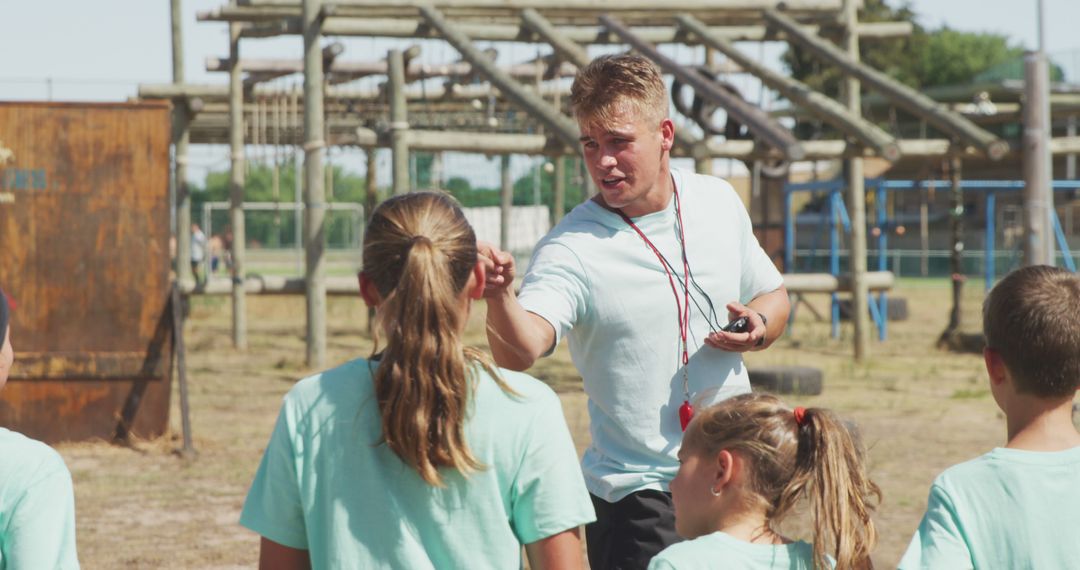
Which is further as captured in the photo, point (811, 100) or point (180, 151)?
point (180, 151)

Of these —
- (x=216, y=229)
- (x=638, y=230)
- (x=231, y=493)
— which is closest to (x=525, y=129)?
(x=231, y=493)

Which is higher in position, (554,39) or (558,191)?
(554,39)

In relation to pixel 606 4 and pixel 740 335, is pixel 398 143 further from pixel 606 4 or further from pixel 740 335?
pixel 740 335

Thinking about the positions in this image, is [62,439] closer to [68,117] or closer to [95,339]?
[95,339]

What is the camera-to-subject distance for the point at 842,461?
240 centimetres

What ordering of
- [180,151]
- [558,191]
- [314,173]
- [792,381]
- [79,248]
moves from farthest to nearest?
1. [558,191]
2. [180,151]
3. [314,173]
4. [792,381]
5. [79,248]

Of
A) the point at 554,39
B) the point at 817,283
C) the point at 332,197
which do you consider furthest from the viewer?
the point at 332,197

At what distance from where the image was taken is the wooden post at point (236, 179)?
14820 mm

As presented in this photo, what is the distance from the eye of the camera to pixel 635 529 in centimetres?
318

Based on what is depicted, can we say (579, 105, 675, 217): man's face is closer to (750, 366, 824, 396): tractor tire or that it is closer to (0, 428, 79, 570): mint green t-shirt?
(0, 428, 79, 570): mint green t-shirt

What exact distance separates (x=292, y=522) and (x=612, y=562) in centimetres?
117

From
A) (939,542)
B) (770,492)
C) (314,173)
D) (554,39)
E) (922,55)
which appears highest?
(922,55)

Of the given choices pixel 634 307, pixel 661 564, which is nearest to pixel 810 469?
pixel 661 564

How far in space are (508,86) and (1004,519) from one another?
30.9ft
